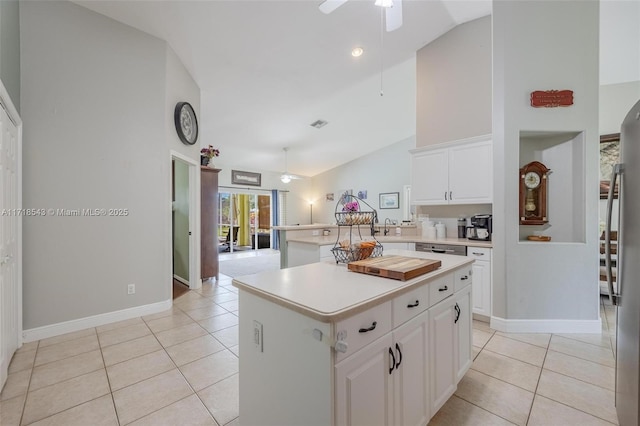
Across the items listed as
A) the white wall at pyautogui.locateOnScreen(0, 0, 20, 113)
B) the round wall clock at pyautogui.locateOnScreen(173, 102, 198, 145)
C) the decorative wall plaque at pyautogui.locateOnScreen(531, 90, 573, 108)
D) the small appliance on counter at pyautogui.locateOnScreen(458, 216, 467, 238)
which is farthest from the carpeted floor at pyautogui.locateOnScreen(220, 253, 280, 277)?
the decorative wall plaque at pyautogui.locateOnScreen(531, 90, 573, 108)

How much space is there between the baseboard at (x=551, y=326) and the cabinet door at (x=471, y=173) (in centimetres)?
130

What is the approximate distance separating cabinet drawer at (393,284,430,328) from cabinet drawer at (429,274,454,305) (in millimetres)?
55

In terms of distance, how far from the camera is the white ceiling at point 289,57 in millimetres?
2929

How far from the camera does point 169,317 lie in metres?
3.08

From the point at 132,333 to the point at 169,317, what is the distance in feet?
1.40

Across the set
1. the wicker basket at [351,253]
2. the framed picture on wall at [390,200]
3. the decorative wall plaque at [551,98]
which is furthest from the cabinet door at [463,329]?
the framed picture on wall at [390,200]

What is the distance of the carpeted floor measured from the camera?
5.48 meters

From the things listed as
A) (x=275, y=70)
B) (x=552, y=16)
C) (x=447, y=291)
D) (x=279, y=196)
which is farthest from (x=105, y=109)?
(x=279, y=196)

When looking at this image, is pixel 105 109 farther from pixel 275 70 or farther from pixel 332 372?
pixel 332 372

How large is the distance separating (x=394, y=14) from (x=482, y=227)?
7.87ft

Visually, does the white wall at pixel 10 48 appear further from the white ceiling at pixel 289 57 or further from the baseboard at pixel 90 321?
the baseboard at pixel 90 321

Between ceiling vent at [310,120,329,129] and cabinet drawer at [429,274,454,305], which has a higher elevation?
ceiling vent at [310,120,329,129]

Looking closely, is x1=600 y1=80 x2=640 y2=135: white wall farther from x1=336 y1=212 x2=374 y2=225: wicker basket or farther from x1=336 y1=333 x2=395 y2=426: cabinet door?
x1=336 y1=333 x2=395 y2=426: cabinet door

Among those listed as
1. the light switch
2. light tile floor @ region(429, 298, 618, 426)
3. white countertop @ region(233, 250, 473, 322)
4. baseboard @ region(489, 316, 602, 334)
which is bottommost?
light tile floor @ region(429, 298, 618, 426)
